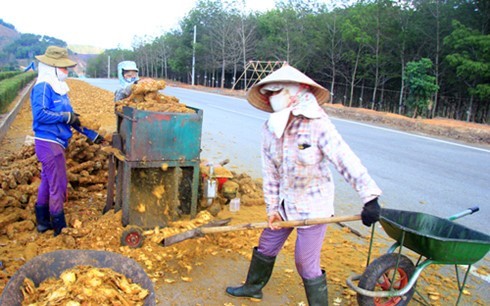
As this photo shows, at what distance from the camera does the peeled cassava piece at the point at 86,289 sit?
222 cm

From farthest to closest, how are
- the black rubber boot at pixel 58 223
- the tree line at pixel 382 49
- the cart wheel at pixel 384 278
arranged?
the tree line at pixel 382 49 → the black rubber boot at pixel 58 223 → the cart wheel at pixel 384 278

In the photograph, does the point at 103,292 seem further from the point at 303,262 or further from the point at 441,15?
the point at 441,15

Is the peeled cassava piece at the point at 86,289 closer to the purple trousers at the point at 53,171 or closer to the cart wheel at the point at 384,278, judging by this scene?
the cart wheel at the point at 384,278

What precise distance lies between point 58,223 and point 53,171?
532 millimetres

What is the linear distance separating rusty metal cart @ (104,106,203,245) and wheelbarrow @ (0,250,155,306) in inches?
55.3

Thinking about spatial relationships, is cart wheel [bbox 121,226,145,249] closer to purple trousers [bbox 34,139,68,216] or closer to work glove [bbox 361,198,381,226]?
purple trousers [bbox 34,139,68,216]

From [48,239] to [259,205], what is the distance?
260cm

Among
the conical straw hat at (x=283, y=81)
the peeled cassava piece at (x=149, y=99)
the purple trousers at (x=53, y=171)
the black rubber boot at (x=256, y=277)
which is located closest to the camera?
the conical straw hat at (x=283, y=81)

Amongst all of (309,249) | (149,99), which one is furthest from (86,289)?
(149,99)

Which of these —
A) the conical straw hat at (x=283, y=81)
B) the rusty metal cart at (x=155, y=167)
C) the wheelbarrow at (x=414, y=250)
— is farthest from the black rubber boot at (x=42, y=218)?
the wheelbarrow at (x=414, y=250)

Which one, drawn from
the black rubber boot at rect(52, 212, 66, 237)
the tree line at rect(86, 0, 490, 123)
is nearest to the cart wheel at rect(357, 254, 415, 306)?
the black rubber boot at rect(52, 212, 66, 237)

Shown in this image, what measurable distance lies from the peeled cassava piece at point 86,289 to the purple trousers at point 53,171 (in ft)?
6.09

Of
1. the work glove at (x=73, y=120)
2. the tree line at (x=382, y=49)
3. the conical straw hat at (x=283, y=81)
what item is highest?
the tree line at (x=382, y=49)

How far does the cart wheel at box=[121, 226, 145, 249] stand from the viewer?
153 inches
